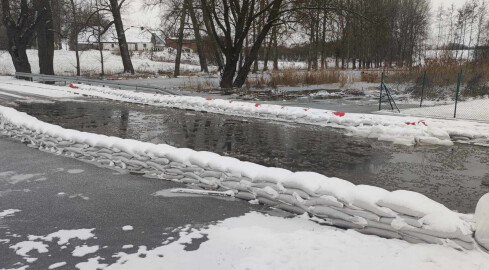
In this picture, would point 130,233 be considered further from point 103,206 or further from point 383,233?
point 383,233

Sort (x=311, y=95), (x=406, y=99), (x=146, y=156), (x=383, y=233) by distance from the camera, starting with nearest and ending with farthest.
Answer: (x=383, y=233)
(x=146, y=156)
(x=406, y=99)
(x=311, y=95)

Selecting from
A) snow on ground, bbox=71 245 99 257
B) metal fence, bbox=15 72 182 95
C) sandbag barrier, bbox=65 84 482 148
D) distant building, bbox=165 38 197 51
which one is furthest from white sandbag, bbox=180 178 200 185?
distant building, bbox=165 38 197 51

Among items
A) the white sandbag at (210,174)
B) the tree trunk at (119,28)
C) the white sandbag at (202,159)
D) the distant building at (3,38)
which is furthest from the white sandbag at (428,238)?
the distant building at (3,38)

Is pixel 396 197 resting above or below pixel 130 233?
above

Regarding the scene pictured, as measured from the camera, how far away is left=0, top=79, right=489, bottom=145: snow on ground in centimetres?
966

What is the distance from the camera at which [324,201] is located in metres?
4.54

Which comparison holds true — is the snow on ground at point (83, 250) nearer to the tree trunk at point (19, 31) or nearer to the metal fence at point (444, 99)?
the metal fence at point (444, 99)

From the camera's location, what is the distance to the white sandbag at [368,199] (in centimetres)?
412

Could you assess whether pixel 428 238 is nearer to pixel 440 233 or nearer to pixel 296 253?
pixel 440 233

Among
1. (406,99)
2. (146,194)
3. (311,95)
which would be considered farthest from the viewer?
(311,95)

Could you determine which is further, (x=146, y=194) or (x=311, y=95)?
(x=311, y=95)

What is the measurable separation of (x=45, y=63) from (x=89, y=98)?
11978 millimetres

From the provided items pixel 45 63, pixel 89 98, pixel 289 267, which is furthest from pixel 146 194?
pixel 45 63

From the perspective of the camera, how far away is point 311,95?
→ 799 inches
